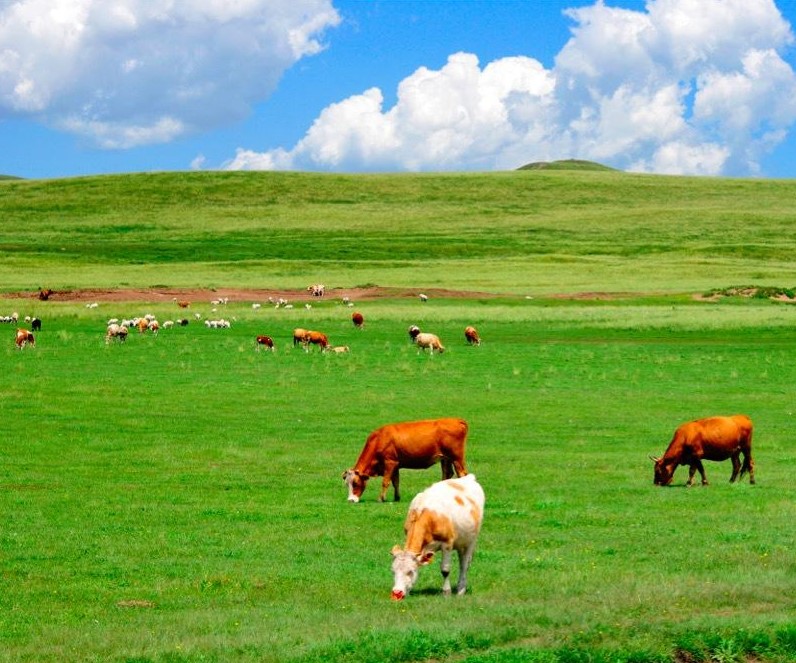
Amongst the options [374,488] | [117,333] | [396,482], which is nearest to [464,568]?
[396,482]

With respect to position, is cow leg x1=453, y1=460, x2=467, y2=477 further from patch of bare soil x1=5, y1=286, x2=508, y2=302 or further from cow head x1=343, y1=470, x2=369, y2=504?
patch of bare soil x1=5, y1=286, x2=508, y2=302

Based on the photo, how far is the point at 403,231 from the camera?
11900 cm

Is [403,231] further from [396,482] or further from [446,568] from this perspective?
[446,568]

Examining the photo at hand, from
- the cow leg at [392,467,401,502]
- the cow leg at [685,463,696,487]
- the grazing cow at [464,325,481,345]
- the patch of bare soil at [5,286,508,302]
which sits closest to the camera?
the cow leg at [392,467,401,502]

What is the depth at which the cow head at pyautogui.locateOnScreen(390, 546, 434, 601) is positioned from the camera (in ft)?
40.6

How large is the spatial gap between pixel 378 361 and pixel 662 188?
377 feet

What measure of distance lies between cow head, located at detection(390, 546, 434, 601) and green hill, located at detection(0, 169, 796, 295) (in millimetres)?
65475

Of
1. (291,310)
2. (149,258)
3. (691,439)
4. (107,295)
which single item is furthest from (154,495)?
(149,258)

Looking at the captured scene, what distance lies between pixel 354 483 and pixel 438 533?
6715 millimetres

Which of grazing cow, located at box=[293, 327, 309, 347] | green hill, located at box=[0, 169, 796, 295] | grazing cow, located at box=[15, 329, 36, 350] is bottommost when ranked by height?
grazing cow, located at box=[15, 329, 36, 350]

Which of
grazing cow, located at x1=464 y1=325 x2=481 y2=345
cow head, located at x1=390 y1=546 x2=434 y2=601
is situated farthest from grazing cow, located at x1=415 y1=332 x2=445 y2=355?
cow head, located at x1=390 y1=546 x2=434 y2=601

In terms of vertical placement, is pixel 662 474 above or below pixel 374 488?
above

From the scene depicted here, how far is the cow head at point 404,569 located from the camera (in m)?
12.4

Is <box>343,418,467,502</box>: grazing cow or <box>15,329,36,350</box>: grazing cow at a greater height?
<box>15,329,36,350</box>: grazing cow
